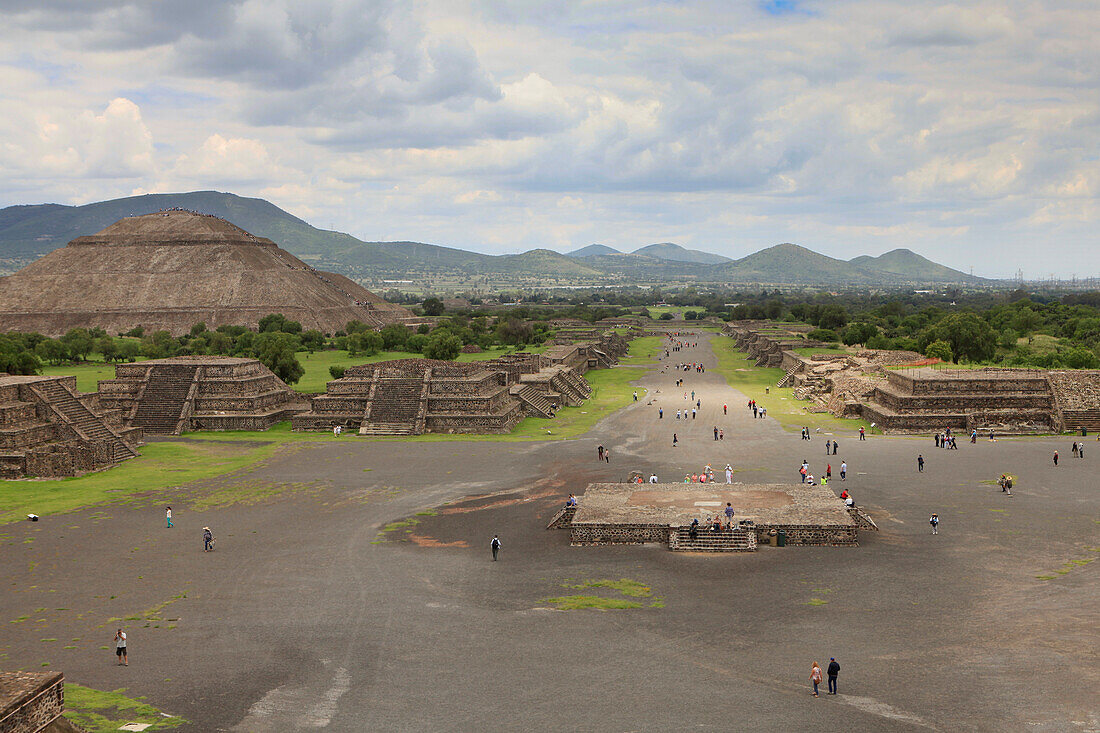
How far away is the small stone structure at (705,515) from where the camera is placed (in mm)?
30969

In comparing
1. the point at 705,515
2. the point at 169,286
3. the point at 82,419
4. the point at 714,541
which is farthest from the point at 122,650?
the point at 169,286

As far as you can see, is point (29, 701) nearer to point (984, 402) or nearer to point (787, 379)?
point (984, 402)

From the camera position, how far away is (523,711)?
18688mm

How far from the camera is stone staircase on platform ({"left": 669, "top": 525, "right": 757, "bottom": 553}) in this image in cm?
3056

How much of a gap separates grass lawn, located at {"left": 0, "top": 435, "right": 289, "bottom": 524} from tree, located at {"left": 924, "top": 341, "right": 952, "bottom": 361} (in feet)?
203

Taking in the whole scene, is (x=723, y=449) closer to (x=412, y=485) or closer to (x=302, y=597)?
(x=412, y=485)

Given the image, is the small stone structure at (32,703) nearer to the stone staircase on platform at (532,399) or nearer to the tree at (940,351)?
the stone staircase on platform at (532,399)

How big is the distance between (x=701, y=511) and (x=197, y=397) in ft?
141

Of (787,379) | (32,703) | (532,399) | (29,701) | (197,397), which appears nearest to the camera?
(29,701)

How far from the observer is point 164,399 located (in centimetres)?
6184

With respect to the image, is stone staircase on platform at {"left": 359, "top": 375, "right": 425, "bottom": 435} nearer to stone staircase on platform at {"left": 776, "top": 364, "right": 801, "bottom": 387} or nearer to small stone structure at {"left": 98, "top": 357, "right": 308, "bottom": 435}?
small stone structure at {"left": 98, "top": 357, "right": 308, "bottom": 435}

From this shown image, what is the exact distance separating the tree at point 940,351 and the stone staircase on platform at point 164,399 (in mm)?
66960

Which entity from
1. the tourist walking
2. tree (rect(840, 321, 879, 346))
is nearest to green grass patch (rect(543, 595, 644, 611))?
the tourist walking

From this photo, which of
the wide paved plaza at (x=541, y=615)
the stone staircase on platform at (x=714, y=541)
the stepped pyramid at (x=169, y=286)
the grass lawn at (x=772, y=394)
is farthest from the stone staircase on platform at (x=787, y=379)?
the stepped pyramid at (x=169, y=286)
